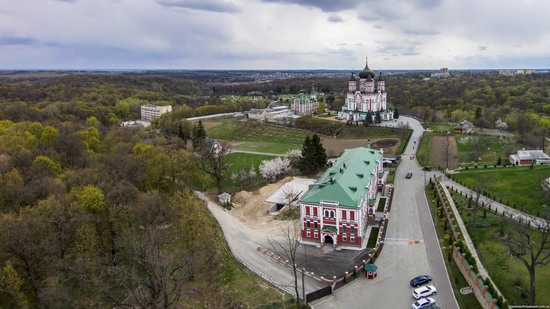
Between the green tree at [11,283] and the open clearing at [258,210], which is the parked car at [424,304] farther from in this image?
the green tree at [11,283]

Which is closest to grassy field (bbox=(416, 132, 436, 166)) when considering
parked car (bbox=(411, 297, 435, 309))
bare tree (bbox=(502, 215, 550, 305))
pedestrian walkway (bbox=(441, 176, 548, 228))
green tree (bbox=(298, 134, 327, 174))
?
pedestrian walkway (bbox=(441, 176, 548, 228))

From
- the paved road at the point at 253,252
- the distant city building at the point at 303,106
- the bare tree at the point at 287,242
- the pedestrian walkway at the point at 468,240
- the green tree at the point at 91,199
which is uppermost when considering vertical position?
the distant city building at the point at 303,106

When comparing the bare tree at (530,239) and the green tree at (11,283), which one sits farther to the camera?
the bare tree at (530,239)

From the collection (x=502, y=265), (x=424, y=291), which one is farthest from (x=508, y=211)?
(x=424, y=291)

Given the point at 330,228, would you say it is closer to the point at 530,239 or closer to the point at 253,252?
the point at 253,252

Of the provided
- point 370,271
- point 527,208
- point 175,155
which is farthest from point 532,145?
point 175,155

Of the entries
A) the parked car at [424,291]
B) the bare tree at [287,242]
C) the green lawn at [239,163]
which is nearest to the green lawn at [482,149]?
the green lawn at [239,163]
